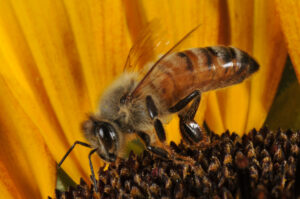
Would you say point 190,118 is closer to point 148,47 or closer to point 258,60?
point 148,47

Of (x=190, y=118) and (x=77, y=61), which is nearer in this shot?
(x=190, y=118)

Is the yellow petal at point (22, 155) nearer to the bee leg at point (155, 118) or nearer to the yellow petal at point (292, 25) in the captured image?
the bee leg at point (155, 118)

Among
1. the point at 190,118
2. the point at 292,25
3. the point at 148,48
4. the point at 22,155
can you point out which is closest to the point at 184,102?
the point at 190,118

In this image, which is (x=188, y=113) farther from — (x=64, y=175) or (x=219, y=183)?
(x=64, y=175)

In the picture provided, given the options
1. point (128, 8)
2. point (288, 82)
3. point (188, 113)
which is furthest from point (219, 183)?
point (128, 8)

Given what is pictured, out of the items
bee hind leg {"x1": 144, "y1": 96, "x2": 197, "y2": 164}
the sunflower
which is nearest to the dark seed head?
bee hind leg {"x1": 144, "y1": 96, "x2": 197, "y2": 164}

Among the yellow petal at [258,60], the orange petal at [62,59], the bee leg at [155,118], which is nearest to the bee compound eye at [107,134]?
the bee leg at [155,118]

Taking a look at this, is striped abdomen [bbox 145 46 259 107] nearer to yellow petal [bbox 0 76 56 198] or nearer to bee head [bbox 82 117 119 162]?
bee head [bbox 82 117 119 162]
